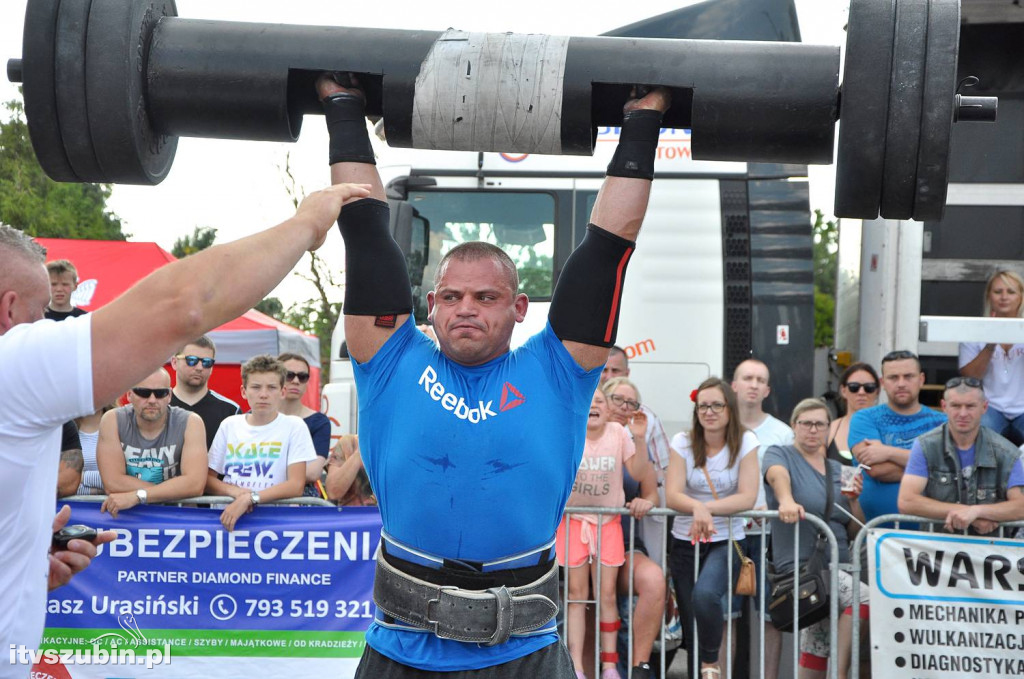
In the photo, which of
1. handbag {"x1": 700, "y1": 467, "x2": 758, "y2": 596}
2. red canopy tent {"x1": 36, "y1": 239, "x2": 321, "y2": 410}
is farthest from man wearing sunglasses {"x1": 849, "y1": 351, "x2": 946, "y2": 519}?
red canopy tent {"x1": 36, "y1": 239, "x2": 321, "y2": 410}

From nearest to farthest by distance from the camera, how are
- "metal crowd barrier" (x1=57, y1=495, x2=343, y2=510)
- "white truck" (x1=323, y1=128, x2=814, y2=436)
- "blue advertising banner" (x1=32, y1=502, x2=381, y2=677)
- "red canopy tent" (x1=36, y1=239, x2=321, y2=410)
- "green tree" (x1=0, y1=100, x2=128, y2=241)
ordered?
"blue advertising banner" (x1=32, y1=502, x2=381, y2=677) < "metal crowd barrier" (x1=57, y1=495, x2=343, y2=510) < "white truck" (x1=323, y1=128, x2=814, y2=436) < "red canopy tent" (x1=36, y1=239, x2=321, y2=410) < "green tree" (x1=0, y1=100, x2=128, y2=241)

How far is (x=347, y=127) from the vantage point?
296cm

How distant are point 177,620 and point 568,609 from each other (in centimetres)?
197

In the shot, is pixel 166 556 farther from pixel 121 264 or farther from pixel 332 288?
pixel 332 288

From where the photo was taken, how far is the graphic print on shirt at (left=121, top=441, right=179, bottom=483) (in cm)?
563

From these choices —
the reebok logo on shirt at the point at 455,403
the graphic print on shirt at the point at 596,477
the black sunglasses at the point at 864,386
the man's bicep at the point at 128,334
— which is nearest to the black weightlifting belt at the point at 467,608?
the reebok logo on shirt at the point at 455,403

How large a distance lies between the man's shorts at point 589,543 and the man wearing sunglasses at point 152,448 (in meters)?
1.92

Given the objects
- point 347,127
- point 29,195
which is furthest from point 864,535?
point 29,195

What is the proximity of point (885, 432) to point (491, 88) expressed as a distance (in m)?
4.09

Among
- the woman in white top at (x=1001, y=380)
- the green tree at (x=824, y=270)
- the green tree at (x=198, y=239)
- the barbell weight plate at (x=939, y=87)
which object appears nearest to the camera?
the barbell weight plate at (x=939, y=87)

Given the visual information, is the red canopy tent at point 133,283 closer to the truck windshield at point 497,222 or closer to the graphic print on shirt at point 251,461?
the truck windshield at point 497,222

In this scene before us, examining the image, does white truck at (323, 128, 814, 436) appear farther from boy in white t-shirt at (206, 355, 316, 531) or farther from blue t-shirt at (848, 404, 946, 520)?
boy in white t-shirt at (206, 355, 316, 531)

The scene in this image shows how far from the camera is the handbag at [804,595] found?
5.45m

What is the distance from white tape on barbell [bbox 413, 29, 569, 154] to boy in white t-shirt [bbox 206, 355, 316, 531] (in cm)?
324
